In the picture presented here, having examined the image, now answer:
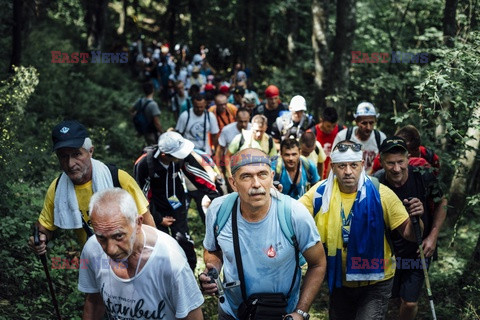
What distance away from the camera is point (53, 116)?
1495cm

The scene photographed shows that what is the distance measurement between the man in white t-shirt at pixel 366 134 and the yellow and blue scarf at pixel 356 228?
11.5 feet

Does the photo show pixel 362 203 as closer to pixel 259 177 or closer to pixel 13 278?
pixel 259 177

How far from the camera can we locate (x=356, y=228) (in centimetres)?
507

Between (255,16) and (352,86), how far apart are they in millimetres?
13844

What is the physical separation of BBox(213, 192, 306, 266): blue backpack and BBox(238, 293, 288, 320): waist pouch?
0.37 m

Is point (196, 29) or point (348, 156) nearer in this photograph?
point (348, 156)

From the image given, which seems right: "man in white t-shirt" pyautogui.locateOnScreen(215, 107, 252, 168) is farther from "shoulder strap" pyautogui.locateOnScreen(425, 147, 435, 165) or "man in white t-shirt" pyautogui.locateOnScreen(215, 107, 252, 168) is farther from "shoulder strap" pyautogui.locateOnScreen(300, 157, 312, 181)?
"shoulder strap" pyautogui.locateOnScreen(425, 147, 435, 165)

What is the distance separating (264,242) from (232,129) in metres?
6.71

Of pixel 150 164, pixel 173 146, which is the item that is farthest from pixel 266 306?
pixel 150 164

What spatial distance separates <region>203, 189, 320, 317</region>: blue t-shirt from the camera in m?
4.11

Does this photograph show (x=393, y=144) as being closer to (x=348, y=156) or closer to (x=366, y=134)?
(x=348, y=156)

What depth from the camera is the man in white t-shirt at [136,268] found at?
10.8 ft

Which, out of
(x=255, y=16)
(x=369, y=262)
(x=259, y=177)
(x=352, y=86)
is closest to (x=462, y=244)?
(x=369, y=262)

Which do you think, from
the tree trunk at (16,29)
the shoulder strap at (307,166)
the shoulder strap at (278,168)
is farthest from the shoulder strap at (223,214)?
the tree trunk at (16,29)
